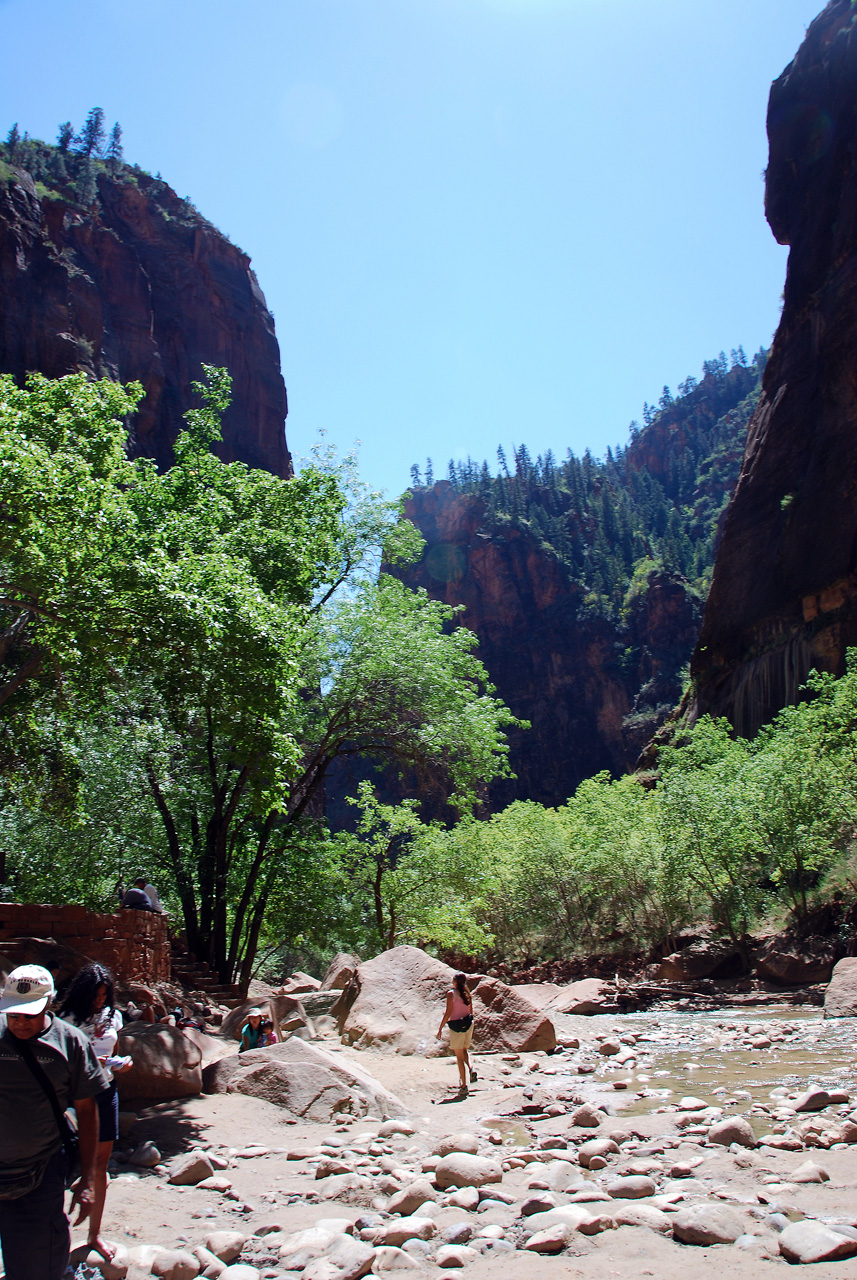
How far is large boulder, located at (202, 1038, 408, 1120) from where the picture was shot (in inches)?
314

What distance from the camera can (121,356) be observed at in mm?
63281

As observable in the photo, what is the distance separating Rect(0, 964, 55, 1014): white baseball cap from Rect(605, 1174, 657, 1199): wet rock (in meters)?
4.09

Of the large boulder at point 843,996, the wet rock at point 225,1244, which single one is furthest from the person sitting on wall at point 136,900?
the large boulder at point 843,996

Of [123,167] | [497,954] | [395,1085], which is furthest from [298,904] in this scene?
[123,167]

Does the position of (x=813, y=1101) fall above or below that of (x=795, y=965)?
above

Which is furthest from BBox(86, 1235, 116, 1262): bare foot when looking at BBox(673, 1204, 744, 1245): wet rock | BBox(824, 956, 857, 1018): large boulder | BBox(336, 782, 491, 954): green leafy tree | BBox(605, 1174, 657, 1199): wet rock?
BBox(336, 782, 491, 954): green leafy tree

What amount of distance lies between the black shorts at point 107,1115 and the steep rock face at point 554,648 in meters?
96.0

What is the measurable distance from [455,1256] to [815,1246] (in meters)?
1.85

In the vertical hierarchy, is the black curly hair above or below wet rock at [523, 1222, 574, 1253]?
above

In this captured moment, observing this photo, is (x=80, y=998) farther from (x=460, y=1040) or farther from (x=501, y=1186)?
(x=460, y=1040)

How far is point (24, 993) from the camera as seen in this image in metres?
3.37

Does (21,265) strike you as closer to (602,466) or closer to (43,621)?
(43,621)

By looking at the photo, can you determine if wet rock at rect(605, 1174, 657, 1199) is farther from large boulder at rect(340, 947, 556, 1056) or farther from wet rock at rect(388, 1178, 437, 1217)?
large boulder at rect(340, 947, 556, 1056)

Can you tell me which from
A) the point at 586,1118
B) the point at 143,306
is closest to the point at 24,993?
the point at 586,1118
